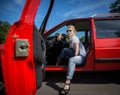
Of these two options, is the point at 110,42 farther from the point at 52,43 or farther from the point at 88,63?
the point at 52,43

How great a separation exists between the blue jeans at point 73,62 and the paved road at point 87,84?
0.32m

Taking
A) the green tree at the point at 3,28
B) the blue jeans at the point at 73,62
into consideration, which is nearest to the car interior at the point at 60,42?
the blue jeans at the point at 73,62

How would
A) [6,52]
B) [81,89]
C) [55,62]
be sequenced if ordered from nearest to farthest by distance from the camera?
[6,52] → [81,89] → [55,62]

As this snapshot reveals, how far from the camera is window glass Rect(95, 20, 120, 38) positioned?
481 cm

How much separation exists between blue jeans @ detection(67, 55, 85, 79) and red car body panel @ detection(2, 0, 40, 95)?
2.06m

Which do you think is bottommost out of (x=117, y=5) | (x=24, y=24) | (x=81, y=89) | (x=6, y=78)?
(x=81, y=89)

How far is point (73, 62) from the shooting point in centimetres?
450

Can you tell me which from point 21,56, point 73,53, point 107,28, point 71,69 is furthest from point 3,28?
point 107,28

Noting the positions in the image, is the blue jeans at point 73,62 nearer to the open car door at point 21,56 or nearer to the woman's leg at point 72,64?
the woman's leg at point 72,64

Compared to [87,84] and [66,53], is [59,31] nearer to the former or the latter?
[66,53]

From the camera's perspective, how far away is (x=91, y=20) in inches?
197

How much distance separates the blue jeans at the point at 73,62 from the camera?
4.38 meters

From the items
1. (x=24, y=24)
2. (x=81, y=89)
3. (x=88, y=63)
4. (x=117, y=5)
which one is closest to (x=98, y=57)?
(x=88, y=63)

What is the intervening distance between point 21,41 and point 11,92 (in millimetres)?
512
